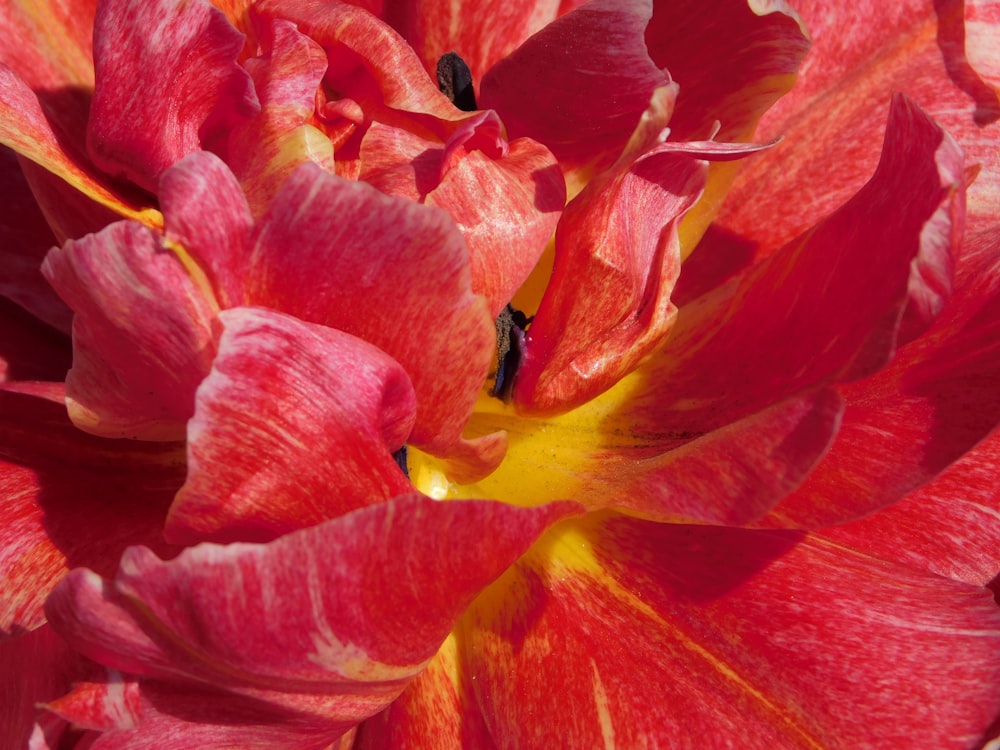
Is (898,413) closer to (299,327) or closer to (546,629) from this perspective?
(546,629)

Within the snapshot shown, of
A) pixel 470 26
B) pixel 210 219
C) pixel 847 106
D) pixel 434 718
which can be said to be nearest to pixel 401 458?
pixel 434 718

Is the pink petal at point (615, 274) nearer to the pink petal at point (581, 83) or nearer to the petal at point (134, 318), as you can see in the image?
the pink petal at point (581, 83)

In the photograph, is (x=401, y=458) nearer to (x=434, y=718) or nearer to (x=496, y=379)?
(x=496, y=379)

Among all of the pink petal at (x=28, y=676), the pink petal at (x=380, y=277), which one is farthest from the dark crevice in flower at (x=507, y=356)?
the pink petal at (x=28, y=676)

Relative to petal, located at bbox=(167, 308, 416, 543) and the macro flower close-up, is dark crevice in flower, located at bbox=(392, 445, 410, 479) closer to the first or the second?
the macro flower close-up

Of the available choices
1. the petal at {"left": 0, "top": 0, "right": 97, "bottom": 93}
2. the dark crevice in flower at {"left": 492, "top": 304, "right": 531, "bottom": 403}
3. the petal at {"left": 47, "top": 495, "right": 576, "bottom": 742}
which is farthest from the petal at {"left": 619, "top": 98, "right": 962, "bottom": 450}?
the petal at {"left": 0, "top": 0, "right": 97, "bottom": 93}
